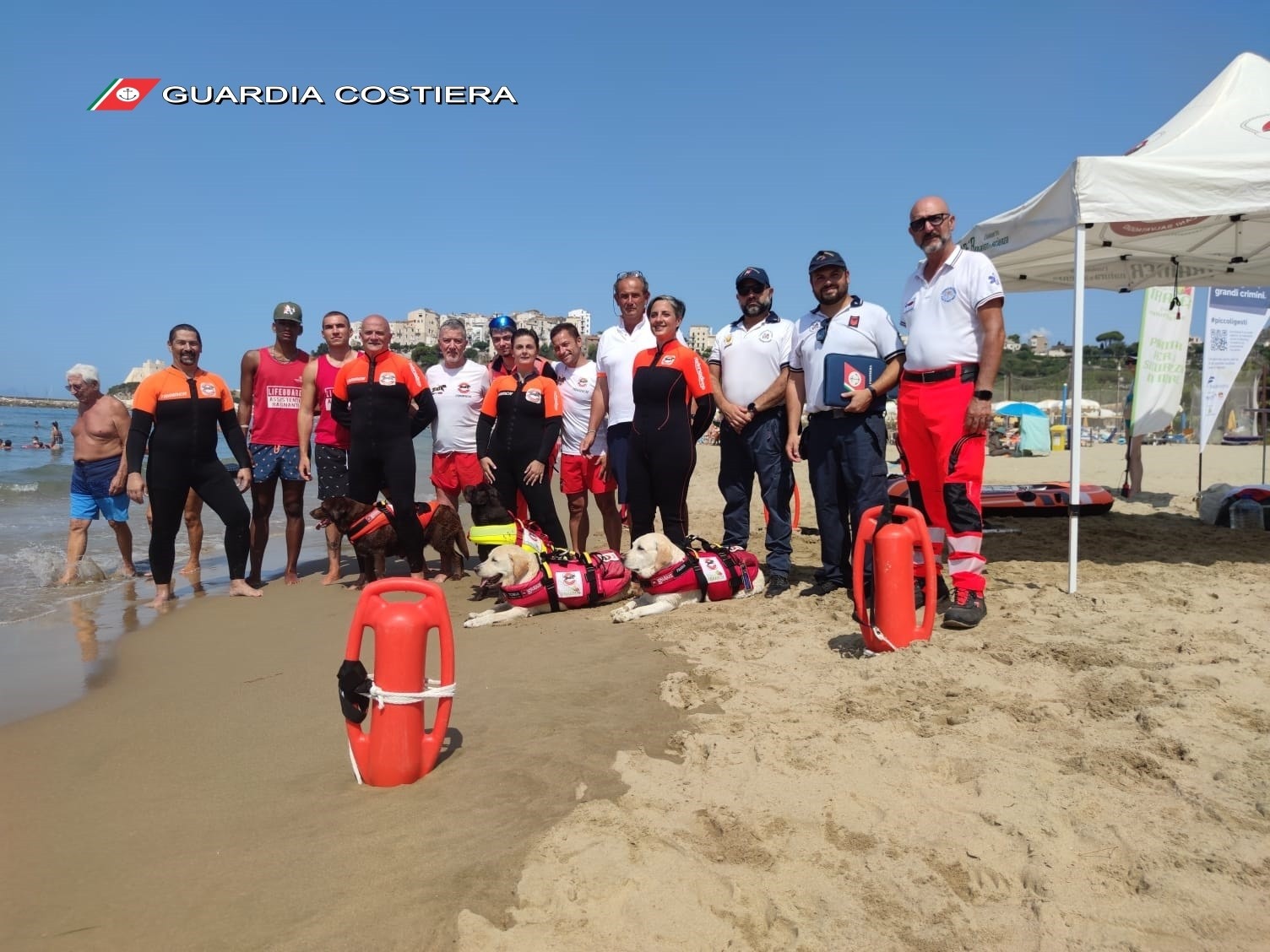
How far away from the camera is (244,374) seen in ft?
21.8

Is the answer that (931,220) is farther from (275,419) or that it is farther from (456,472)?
(275,419)

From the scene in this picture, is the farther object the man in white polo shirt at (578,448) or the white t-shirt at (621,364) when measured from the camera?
the man in white polo shirt at (578,448)

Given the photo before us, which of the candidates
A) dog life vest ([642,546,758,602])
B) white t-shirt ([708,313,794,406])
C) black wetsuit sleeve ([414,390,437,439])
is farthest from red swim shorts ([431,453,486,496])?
white t-shirt ([708,313,794,406])

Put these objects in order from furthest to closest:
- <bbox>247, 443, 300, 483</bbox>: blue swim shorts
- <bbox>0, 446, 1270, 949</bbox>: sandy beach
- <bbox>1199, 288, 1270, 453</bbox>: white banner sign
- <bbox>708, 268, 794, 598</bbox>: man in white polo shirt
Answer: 1. <bbox>1199, 288, 1270, 453</bbox>: white banner sign
2. <bbox>247, 443, 300, 483</bbox>: blue swim shorts
3. <bbox>708, 268, 794, 598</bbox>: man in white polo shirt
4. <bbox>0, 446, 1270, 949</bbox>: sandy beach

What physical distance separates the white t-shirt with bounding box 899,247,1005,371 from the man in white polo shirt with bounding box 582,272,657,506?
190cm

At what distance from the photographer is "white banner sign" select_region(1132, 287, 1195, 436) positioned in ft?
33.6

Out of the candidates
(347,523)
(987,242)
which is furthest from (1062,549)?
(347,523)

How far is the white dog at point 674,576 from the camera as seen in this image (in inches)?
196

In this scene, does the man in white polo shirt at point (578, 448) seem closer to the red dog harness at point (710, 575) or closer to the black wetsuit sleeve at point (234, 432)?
the red dog harness at point (710, 575)

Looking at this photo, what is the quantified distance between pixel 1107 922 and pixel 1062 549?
5180 mm

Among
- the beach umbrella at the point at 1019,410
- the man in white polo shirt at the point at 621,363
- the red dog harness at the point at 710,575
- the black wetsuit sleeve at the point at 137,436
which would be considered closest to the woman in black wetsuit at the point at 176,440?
the black wetsuit sleeve at the point at 137,436

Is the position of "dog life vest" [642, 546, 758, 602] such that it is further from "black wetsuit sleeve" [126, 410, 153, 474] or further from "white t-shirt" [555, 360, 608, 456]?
"black wetsuit sleeve" [126, 410, 153, 474]

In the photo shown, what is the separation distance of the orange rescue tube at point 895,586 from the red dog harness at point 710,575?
1.49 meters

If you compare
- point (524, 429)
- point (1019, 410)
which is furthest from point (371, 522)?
point (1019, 410)
